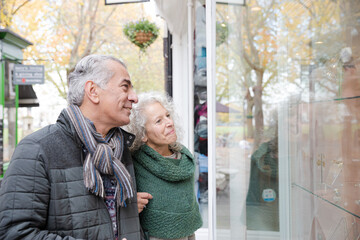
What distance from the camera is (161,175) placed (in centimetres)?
167

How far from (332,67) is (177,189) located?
3.09 feet

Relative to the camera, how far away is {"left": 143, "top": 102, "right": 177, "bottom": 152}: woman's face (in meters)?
1.75

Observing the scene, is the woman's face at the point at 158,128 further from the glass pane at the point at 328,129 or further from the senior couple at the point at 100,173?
the glass pane at the point at 328,129

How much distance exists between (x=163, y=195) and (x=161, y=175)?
104mm

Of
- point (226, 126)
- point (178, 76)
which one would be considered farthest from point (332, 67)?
point (178, 76)

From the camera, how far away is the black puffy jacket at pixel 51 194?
1.13 metres

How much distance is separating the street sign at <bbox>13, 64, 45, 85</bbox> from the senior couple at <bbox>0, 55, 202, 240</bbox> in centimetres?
555

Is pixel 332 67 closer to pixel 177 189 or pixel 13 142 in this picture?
pixel 177 189

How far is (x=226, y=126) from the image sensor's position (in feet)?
7.23

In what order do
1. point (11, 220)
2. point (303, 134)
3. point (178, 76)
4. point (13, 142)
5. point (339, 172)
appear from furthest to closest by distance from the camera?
1. point (13, 142)
2. point (178, 76)
3. point (303, 134)
4. point (339, 172)
5. point (11, 220)

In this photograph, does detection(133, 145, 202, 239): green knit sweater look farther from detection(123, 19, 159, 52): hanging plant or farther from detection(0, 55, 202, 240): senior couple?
detection(123, 19, 159, 52): hanging plant

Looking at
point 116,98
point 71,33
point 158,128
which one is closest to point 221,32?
point 158,128

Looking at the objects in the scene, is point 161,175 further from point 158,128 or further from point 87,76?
point 87,76

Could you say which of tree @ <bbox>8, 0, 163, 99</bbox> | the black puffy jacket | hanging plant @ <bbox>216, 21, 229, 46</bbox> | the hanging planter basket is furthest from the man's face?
tree @ <bbox>8, 0, 163, 99</bbox>
